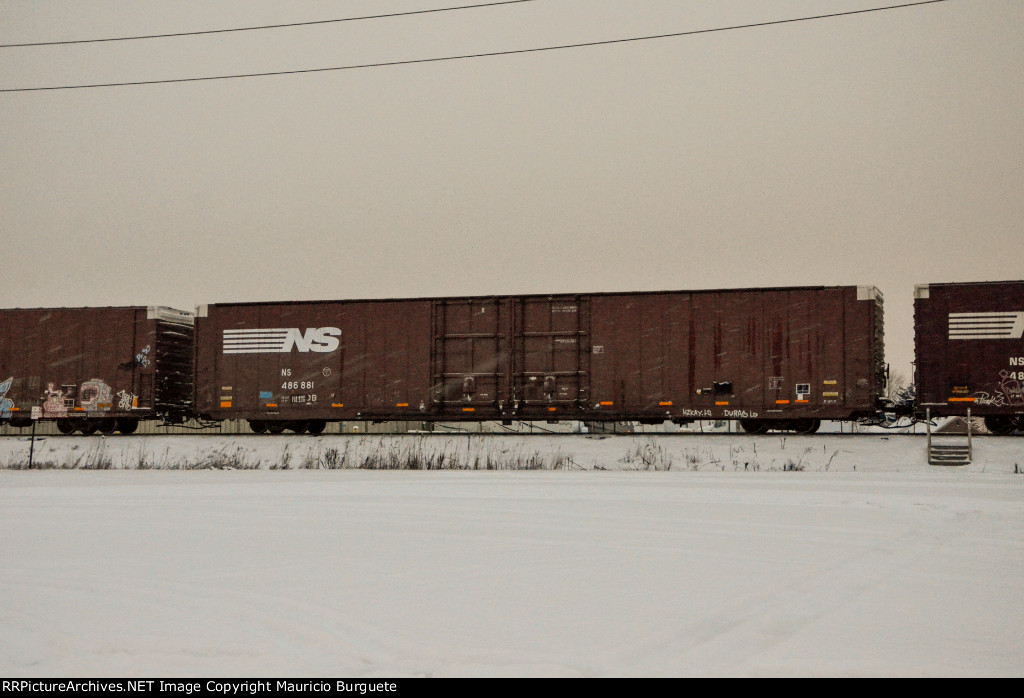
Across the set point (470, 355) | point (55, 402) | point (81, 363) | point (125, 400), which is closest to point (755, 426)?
point (470, 355)

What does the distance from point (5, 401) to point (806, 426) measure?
23.3m

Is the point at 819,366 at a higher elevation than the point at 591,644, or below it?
higher

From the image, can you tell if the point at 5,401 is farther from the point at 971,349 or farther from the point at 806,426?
the point at 971,349

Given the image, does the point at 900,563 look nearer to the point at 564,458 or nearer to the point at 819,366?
the point at 564,458

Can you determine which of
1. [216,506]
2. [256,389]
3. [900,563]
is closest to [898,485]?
[900,563]

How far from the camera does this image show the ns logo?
77.8 feet

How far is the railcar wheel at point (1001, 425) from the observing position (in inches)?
842

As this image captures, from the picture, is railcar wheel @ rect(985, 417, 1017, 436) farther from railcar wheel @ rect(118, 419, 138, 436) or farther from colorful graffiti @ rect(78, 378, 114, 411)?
railcar wheel @ rect(118, 419, 138, 436)

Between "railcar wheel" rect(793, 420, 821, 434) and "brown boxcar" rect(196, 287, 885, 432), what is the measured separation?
56 millimetres

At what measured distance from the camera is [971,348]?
20609 millimetres

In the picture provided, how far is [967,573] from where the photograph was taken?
6.12 m

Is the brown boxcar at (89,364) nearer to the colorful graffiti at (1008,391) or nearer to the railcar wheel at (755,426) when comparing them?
the railcar wheel at (755,426)

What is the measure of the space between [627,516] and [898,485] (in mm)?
5329
